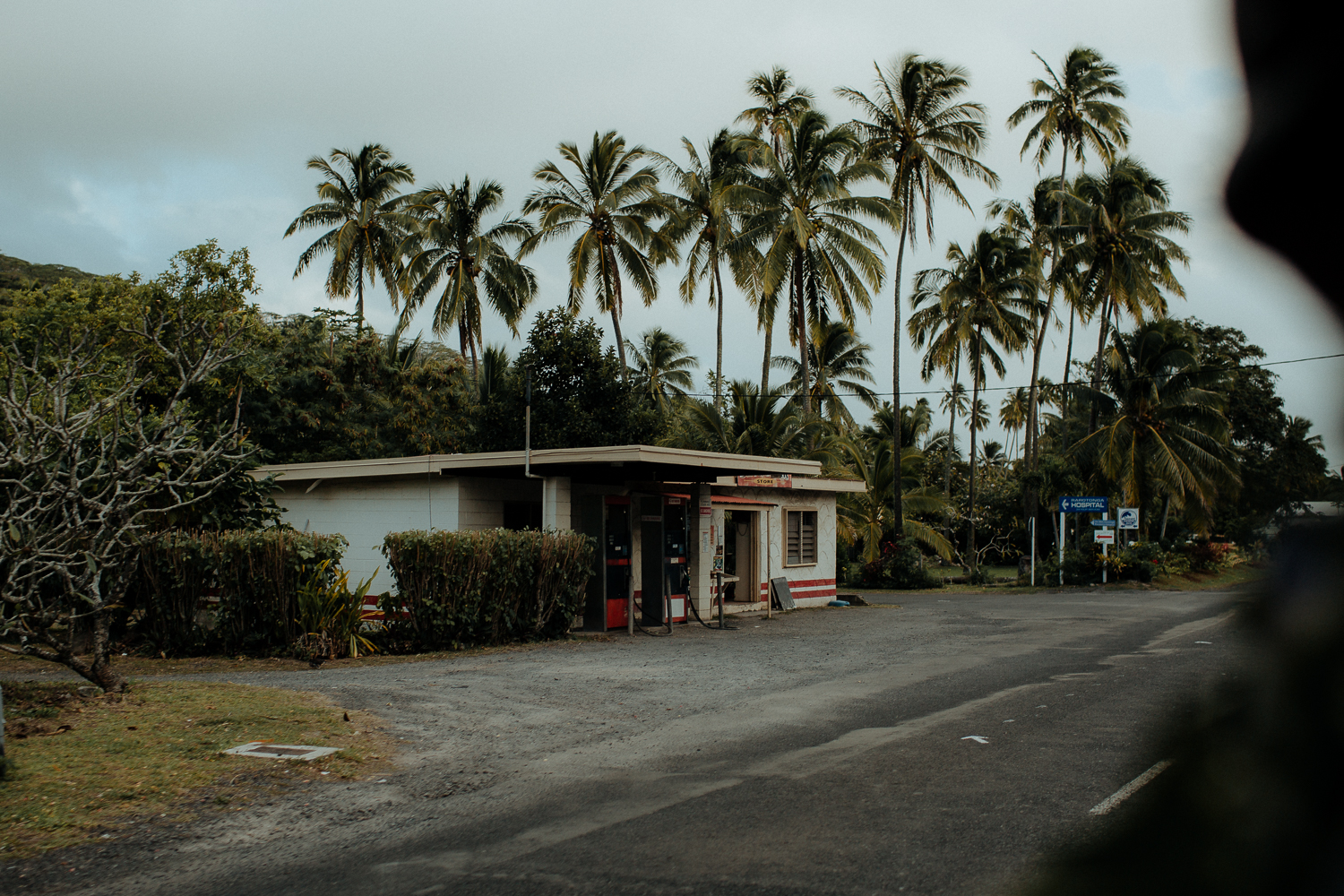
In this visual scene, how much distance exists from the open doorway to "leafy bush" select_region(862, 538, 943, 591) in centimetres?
1141

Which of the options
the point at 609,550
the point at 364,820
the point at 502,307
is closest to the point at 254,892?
the point at 364,820

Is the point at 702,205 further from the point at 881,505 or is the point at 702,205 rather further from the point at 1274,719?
the point at 1274,719

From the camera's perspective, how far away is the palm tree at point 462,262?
34.8 metres

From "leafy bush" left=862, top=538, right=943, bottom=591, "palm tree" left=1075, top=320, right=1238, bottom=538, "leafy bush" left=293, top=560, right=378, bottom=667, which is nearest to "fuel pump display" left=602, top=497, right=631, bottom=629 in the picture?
"leafy bush" left=293, top=560, right=378, bottom=667

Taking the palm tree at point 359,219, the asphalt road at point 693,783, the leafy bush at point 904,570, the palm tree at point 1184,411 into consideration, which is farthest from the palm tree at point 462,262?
the palm tree at point 1184,411

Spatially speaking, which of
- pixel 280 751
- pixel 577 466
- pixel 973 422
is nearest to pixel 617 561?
pixel 577 466

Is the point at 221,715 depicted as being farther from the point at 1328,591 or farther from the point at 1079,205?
the point at 1079,205

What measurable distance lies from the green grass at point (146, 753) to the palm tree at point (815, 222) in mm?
22060

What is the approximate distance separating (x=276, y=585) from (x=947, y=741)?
9.20m

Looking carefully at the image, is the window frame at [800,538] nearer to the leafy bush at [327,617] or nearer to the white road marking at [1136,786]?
the leafy bush at [327,617]

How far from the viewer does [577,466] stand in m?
16.9

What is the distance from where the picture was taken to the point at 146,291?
997 inches

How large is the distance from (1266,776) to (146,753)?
26.5ft

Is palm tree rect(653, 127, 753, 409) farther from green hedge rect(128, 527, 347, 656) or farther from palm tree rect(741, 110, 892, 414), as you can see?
green hedge rect(128, 527, 347, 656)
